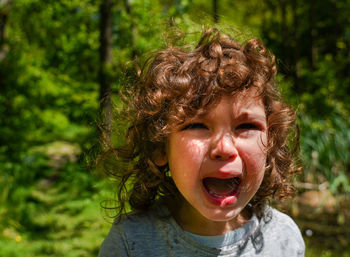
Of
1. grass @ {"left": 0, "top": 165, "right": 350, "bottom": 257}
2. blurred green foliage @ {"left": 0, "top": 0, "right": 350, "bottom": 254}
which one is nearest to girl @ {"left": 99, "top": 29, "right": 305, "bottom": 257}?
blurred green foliage @ {"left": 0, "top": 0, "right": 350, "bottom": 254}

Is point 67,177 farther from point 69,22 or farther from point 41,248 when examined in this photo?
point 69,22

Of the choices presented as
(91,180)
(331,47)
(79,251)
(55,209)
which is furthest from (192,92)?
(331,47)

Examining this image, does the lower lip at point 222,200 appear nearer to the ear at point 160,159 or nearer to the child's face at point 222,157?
the child's face at point 222,157

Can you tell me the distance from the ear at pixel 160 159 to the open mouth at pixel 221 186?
0.77 ft

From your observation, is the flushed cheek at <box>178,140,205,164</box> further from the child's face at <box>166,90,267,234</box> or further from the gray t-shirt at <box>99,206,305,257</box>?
the gray t-shirt at <box>99,206,305,257</box>

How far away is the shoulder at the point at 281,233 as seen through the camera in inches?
54.4

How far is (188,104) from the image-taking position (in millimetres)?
1183

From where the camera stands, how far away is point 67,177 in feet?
15.3

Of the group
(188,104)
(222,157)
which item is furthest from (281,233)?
(188,104)

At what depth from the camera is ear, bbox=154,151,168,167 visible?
136 centimetres

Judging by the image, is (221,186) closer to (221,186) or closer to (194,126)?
(221,186)

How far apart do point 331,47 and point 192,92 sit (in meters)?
8.41

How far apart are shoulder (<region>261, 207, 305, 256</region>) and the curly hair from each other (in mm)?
64

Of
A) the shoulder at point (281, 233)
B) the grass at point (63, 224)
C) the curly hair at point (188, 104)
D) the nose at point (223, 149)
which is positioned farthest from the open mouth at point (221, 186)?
the grass at point (63, 224)
